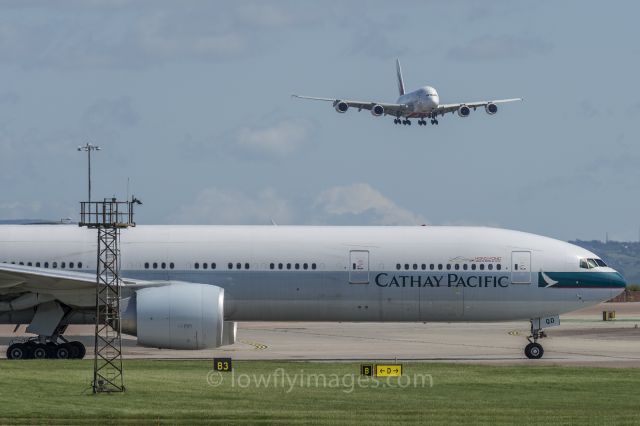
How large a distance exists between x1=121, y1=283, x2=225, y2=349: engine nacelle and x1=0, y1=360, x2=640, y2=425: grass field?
726 mm

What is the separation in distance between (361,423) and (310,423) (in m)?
0.99

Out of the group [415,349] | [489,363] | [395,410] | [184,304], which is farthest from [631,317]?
[395,410]

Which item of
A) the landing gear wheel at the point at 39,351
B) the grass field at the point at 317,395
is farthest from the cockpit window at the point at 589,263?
the landing gear wheel at the point at 39,351

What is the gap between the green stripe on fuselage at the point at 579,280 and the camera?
41.4 meters

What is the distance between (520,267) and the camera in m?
41.5

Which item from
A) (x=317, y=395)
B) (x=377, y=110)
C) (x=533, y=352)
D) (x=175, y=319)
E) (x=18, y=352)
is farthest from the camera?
(x=377, y=110)

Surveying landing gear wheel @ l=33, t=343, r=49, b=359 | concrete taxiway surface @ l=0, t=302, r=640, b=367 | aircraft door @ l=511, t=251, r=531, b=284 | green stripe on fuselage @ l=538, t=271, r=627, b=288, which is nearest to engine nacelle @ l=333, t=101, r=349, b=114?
concrete taxiway surface @ l=0, t=302, r=640, b=367

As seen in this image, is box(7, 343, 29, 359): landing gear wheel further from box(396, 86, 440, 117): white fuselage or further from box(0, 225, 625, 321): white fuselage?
box(396, 86, 440, 117): white fuselage

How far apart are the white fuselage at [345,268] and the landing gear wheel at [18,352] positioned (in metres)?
2.60

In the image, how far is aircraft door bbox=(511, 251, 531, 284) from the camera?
41.4 metres

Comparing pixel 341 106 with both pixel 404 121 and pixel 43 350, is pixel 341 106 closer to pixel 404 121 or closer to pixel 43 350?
pixel 404 121

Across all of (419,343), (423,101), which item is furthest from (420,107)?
(419,343)

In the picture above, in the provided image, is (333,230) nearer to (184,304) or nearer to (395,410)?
(184,304)

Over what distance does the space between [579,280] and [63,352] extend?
16068mm
